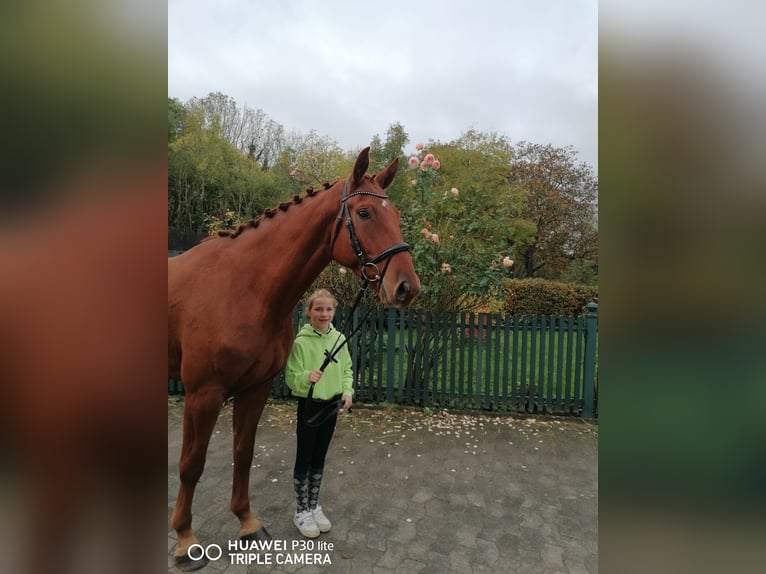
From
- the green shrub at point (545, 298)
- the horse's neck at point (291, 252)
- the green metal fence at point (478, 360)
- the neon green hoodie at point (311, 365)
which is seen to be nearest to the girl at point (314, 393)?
the neon green hoodie at point (311, 365)

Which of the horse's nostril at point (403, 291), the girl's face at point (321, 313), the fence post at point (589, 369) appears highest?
the horse's nostril at point (403, 291)

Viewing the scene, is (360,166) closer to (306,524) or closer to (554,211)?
(306,524)

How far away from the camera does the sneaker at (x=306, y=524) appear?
2941 millimetres

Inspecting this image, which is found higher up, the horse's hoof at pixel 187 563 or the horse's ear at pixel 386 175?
the horse's ear at pixel 386 175

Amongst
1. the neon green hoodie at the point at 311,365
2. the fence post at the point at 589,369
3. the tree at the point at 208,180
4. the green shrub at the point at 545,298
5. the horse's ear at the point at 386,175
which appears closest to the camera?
the horse's ear at the point at 386,175

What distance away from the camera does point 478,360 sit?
6070mm

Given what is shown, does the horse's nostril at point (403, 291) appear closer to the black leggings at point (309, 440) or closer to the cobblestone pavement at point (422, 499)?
the black leggings at point (309, 440)

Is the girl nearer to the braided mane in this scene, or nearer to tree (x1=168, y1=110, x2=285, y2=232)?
the braided mane
